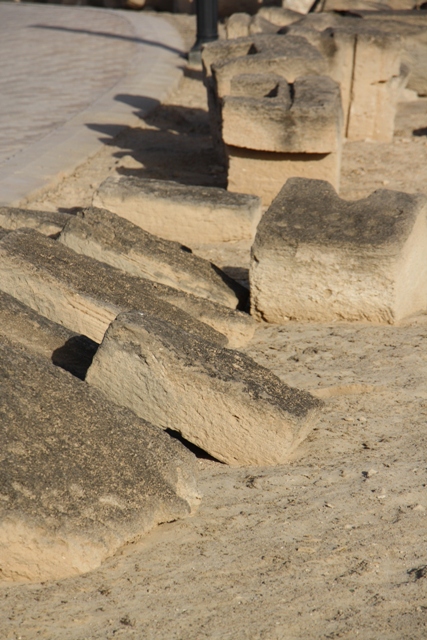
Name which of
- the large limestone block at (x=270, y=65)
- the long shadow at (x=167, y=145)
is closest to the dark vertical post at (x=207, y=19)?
the long shadow at (x=167, y=145)

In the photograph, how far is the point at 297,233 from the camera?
445 centimetres

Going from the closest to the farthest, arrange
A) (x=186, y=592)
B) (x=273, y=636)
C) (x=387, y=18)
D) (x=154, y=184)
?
(x=273, y=636) < (x=186, y=592) < (x=154, y=184) < (x=387, y=18)

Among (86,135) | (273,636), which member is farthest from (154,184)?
(273,636)

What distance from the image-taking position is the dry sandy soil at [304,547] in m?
2.33

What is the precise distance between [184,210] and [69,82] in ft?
19.8

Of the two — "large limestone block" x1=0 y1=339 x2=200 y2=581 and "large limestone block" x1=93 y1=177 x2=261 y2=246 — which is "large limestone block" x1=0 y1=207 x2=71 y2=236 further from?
"large limestone block" x1=0 y1=339 x2=200 y2=581

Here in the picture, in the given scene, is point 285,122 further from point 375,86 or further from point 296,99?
point 375,86

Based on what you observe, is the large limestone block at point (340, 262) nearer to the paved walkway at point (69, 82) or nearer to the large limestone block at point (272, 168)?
the large limestone block at point (272, 168)

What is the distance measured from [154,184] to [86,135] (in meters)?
2.83

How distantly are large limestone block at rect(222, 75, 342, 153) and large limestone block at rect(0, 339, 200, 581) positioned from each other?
3483 millimetres

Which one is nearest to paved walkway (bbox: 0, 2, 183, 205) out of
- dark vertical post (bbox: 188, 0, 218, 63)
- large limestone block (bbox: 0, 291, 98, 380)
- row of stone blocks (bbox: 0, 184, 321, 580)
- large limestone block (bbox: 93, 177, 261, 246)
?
dark vertical post (bbox: 188, 0, 218, 63)

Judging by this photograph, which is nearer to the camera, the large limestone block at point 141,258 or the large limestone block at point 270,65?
the large limestone block at point 141,258

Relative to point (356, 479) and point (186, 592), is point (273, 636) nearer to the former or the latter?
point (186, 592)

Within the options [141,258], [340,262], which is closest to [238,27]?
[141,258]
